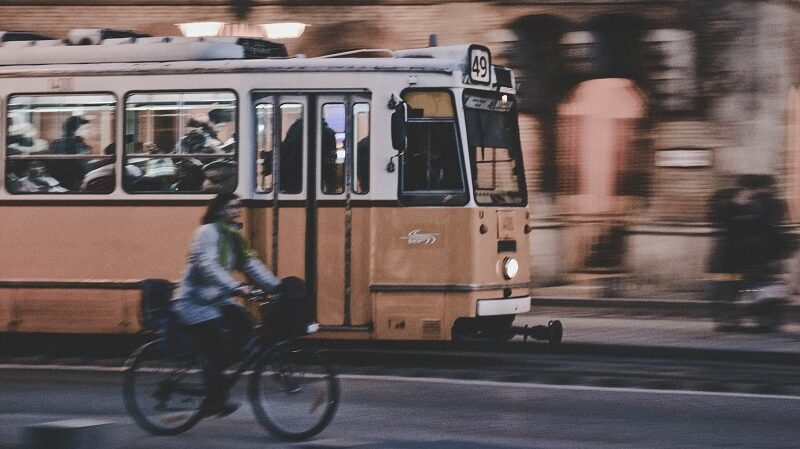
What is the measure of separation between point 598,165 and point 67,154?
30.4 feet

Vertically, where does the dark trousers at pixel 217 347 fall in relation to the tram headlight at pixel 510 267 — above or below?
below

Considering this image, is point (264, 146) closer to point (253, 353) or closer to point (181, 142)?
point (181, 142)

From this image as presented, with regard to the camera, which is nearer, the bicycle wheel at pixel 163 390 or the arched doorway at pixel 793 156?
the bicycle wheel at pixel 163 390

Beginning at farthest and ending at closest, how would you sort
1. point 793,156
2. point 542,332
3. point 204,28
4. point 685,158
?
point 204,28, point 793,156, point 685,158, point 542,332

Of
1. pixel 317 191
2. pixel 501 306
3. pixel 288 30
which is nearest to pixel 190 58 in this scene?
pixel 317 191

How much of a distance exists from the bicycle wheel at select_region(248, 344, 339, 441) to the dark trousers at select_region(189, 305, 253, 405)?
20cm

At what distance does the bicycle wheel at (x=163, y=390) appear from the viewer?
9.20 m

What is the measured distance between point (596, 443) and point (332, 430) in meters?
1.69

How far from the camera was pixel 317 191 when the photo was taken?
13.1 metres

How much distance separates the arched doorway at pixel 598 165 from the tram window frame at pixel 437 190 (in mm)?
7633

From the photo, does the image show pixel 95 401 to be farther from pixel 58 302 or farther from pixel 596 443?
pixel 596 443

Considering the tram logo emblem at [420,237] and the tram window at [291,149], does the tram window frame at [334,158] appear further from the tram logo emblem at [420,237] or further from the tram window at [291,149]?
the tram logo emblem at [420,237]

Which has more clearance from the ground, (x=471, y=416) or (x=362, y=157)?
(x=362, y=157)

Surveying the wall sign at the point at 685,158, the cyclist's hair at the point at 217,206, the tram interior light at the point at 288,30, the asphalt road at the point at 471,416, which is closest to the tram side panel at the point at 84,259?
the asphalt road at the point at 471,416
